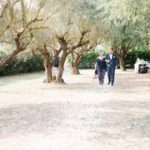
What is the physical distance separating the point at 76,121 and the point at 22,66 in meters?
30.6

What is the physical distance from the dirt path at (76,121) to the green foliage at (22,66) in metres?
19.8

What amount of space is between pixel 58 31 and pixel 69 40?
4.11 metres

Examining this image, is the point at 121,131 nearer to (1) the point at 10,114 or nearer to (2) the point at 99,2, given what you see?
(1) the point at 10,114

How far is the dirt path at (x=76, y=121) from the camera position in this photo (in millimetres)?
9352

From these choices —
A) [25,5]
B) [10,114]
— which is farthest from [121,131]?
[25,5]

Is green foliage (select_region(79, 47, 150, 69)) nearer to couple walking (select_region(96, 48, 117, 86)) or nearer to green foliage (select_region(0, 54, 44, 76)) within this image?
green foliage (select_region(0, 54, 44, 76))

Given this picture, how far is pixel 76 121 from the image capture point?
39.9 ft

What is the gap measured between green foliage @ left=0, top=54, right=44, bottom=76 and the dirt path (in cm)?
1980

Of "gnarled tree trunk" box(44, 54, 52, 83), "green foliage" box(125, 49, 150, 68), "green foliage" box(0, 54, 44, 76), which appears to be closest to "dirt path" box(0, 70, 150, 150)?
"gnarled tree trunk" box(44, 54, 52, 83)

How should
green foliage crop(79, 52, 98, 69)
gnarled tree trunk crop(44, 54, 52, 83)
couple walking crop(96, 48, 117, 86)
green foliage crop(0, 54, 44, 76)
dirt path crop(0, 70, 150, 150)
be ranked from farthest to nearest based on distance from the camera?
green foliage crop(79, 52, 98, 69) → green foliage crop(0, 54, 44, 76) → gnarled tree trunk crop(44, 54, 52, 83) → couple walking crop(96, 48, 117, 86) → dirt path crop(0, 70, 150, 150)

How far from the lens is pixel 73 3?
69.4 feet

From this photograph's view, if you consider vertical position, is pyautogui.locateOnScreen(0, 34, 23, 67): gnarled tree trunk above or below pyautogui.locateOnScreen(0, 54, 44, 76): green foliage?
above

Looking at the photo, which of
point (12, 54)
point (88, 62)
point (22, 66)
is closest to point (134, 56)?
point (88, 62)

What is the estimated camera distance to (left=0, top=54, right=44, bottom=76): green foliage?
129 ft
